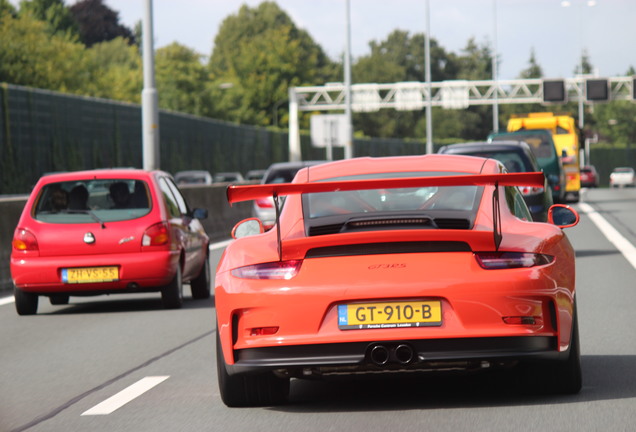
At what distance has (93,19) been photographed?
10919 centimetres

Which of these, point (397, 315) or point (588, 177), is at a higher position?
point (397, 315)

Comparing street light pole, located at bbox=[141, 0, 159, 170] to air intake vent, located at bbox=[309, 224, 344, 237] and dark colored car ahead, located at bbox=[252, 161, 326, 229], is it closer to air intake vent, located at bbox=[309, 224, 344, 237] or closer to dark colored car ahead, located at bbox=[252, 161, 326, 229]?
dark colored car ahead, located at bbox=[252, 161, 326, 229]

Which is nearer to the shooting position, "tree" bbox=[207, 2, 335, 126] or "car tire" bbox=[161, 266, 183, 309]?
"car tire" bbox=[161, 266, 183, 309]

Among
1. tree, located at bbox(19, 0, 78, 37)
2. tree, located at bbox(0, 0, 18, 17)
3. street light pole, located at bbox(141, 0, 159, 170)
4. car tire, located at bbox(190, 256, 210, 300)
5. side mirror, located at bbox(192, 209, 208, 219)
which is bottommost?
car tire, located at bbox(190, 256, 210, 300)

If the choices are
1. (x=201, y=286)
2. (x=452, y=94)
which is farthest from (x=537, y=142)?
(x=452, y=94)

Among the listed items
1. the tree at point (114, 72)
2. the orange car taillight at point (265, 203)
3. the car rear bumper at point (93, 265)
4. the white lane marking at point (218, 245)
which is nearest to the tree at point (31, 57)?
the tree at point (114, 72)

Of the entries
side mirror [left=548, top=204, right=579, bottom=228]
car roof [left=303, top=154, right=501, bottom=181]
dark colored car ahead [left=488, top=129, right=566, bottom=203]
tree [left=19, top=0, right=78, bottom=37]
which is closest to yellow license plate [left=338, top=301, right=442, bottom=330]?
car roof [left=303, top=154, right=501, bottom=181]

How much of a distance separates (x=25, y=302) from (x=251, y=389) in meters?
6.60

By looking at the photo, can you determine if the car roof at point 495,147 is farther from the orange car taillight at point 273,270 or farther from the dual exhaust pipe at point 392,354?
the dual exhaust pipe at point 392,354

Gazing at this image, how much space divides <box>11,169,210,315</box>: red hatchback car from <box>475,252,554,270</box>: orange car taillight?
6727mm

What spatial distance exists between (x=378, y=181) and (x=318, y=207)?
30.0 inches

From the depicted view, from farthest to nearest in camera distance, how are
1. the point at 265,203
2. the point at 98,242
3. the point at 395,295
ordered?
1. the point at 265,203
2. the point at 98,242
3. the point at 395,295

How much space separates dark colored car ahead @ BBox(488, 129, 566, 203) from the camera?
25906mm

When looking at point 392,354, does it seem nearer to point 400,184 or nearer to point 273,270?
point 273,270
